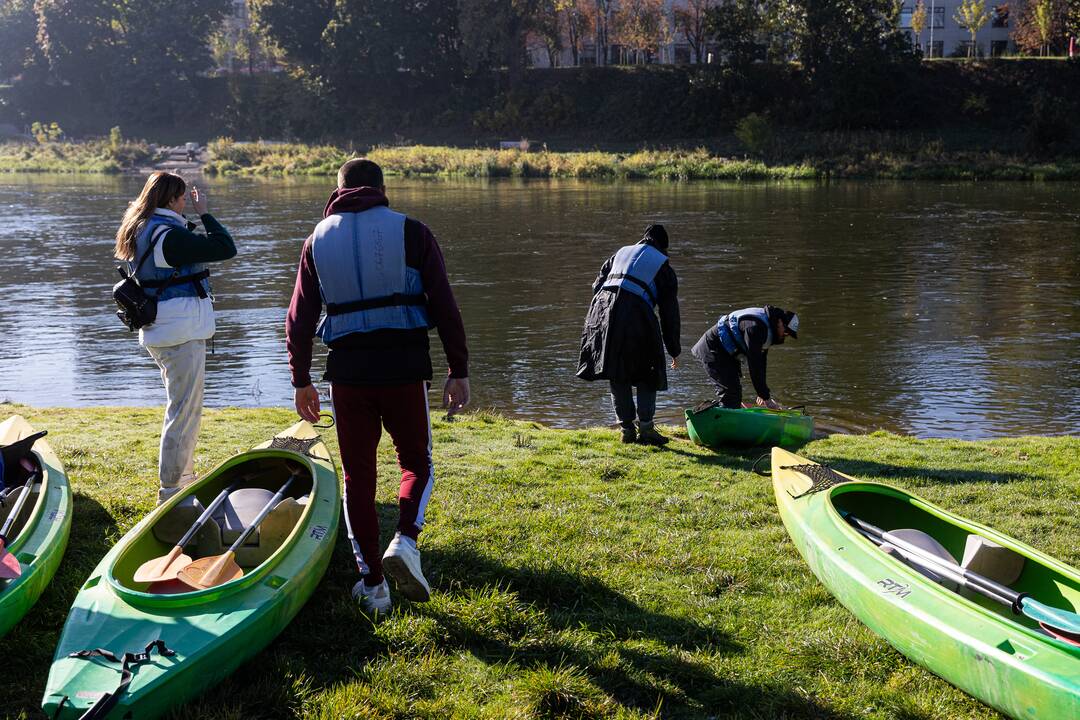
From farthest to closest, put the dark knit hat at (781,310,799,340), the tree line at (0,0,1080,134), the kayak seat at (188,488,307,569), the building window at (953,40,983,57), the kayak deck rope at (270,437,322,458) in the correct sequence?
the building window at (953,40,983,57) → the tree line at (0,0,1080,134) → the dark knit hat at (781,310,799,340) → the kayak deck rope at (270,437,322,458) → the kayak seat at (188,488,307,569)

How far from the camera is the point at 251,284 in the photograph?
20375 millimetres

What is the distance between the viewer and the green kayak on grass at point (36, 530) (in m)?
4.39

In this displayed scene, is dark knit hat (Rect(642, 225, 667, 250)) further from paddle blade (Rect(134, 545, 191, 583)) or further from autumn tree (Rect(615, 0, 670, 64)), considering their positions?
autumn tree (Rect(615, 0, 670, 64))

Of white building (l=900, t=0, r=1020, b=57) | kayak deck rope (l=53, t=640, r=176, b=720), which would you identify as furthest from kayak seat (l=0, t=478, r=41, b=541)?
white building (l=900, t=0, r=1020, b=57)

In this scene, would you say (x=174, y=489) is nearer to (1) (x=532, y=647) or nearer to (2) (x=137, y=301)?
(2) (x=137, y=301)

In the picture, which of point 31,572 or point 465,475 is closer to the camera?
point 31,572

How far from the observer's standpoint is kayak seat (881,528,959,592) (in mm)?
4867

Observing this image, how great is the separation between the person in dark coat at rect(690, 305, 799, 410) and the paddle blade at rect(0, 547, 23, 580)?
19.0 feet

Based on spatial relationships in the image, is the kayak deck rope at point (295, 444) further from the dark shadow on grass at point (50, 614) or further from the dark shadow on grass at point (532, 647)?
the dark shadow on grass at point (532, 647)

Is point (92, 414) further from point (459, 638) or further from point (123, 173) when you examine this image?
point (123, 173)

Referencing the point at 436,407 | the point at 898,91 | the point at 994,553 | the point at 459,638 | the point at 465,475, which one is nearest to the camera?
the point at 459,638

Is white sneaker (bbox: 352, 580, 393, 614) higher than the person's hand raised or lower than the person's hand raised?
lower

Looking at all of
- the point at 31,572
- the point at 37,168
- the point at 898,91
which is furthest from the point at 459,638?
the point at 37,168

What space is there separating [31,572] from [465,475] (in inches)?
116
